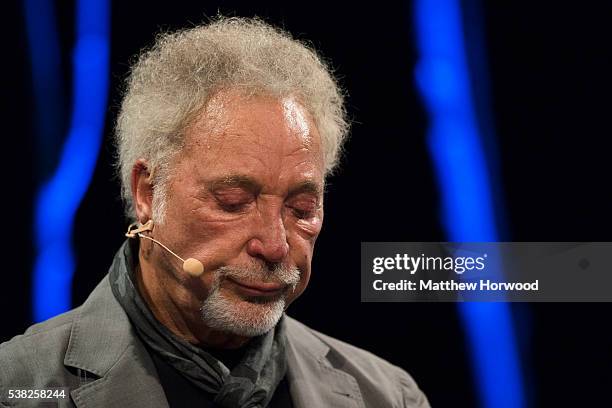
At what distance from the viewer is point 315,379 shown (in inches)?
68.2

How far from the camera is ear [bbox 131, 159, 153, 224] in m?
1.58

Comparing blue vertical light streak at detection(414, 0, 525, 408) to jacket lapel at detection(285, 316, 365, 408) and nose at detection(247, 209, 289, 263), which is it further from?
nose at detection(247, 209, 289, 263)

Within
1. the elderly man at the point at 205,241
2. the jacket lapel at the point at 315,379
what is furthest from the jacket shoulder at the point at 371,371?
the elderly man at the point at 205,241

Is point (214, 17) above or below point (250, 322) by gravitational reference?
above

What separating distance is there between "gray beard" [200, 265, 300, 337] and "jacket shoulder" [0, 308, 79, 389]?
26cm

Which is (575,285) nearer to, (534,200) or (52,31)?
(534,200)

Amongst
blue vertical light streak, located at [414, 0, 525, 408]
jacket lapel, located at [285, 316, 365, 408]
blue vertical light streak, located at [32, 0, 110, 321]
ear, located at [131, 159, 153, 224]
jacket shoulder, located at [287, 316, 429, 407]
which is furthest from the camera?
blue vertical light streak, located at [414, 0, 525, 408]

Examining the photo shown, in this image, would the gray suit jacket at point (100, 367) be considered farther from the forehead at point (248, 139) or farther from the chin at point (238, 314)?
the forehead at point (248, 139)

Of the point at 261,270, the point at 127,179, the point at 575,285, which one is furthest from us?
the point at 575,285

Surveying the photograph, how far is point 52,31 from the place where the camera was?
1930 millimetres

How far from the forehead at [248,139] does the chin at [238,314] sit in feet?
0.71

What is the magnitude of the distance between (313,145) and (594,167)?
2.76 feet

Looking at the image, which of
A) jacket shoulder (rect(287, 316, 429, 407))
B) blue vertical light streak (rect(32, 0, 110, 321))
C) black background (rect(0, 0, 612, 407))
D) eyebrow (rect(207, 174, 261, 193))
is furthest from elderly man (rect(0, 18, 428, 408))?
black background (rect(0, 0, 612, 407))

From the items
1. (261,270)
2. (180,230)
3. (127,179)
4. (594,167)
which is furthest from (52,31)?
(594,167)
